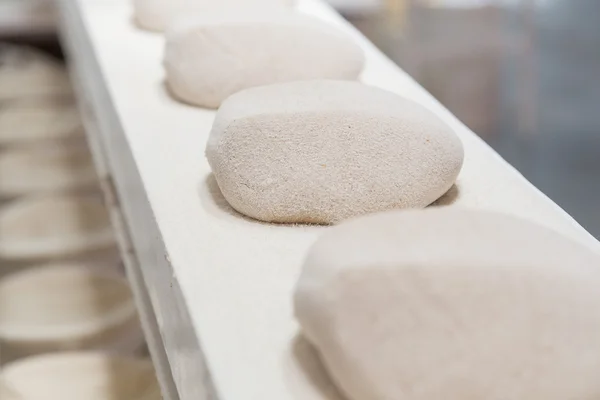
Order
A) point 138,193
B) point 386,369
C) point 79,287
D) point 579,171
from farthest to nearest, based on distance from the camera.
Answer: point 579,171
point 79,287
point 138,193
point 386,369

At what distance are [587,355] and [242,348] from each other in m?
0.24

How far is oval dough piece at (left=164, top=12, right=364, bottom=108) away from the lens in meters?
1.03

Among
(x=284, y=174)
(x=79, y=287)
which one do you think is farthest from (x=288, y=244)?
(x=79, y=287)

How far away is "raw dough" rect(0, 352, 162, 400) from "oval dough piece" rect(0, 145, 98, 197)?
76 centimetres

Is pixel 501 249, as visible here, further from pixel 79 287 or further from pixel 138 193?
pixel 79 287

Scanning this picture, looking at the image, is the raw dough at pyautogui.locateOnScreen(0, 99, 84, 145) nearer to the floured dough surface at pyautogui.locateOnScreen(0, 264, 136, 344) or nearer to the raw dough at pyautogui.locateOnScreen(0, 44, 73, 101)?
the raw dough at pyautogui.locateOnScreen(0, 44, 73, 101)

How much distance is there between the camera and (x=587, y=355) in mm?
520

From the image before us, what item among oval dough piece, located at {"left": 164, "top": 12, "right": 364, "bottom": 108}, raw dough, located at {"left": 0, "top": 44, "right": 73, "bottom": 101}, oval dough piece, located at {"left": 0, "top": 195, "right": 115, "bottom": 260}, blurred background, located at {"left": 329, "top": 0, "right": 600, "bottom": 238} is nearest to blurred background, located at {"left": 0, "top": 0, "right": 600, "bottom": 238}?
blurred background, located at {"left": 329, "top": 0, "right": 600, "bottom": 238}

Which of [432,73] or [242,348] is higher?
[242,348]

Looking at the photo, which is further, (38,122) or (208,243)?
(38,122)

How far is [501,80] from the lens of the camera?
370 cm

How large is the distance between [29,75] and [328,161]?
7.09 feet

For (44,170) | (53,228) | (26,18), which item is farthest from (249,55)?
(26,18)

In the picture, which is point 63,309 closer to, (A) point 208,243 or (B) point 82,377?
(B) point 82,377
